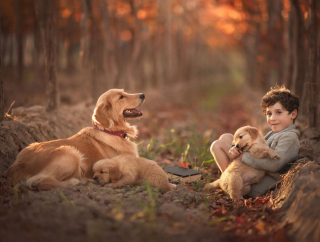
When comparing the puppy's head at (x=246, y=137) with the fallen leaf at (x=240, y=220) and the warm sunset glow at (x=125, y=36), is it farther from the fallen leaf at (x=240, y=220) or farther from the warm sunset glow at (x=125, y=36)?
the warm sunset glow at (x=125, y=36)

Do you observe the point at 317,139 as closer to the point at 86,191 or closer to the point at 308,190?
the point at 308,190

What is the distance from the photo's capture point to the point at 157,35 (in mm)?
22750

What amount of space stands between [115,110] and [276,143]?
8.06 feet

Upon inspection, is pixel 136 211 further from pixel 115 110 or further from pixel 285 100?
pixel 285 100

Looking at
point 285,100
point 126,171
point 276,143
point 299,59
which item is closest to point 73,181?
point 126,171

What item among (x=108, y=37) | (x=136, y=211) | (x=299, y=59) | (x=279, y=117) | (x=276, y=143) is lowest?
(x=136, y=211)

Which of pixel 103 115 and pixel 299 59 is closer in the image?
pixel 103 115

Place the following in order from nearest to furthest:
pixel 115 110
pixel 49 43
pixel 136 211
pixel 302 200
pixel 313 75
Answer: pixel 302 200
pixel 136 211
pixel 115 110
pixel 313 75
pixel 49 43

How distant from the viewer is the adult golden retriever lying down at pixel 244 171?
3846 millimetres

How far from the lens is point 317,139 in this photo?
16.5ft

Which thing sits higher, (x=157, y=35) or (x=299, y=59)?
(x=157, y=35)

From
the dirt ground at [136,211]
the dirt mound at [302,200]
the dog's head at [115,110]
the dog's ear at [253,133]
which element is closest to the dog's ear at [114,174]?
the dirt ground at [136,211]

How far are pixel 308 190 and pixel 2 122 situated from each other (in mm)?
4499

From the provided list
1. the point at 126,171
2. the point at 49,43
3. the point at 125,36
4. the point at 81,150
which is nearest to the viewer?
the point at 126,171
